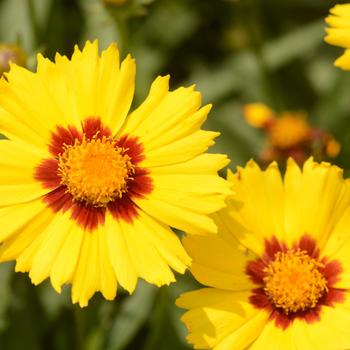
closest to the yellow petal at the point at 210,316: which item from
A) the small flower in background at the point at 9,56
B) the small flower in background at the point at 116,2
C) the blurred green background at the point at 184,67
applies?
the blurred green background at the point at 184,67

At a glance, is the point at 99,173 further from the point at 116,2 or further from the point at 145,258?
the point at 116,2

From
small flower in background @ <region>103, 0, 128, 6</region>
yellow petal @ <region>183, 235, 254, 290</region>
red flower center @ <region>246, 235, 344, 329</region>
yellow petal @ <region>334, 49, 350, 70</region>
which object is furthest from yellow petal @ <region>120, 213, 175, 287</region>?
small flower in background @ <region>103, 0, 128, 6</region>

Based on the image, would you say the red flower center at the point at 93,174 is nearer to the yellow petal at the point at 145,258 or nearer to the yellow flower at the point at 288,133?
the yellow petal at the point at 145,258

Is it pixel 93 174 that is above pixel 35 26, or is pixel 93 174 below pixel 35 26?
below

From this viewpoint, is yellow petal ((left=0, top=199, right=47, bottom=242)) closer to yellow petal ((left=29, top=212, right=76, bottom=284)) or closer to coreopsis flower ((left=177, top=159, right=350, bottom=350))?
yellow petal ((left=29, top=212, right=76, bottom=284))

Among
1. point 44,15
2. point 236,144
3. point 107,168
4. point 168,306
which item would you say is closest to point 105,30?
point 44,15

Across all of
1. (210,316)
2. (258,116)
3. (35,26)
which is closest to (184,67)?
(258,116)

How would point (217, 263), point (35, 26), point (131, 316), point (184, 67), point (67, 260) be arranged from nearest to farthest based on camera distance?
point (67, 260) → point (217, 263) → point (131, 316) → point (35, 26) → point (184, 67)
